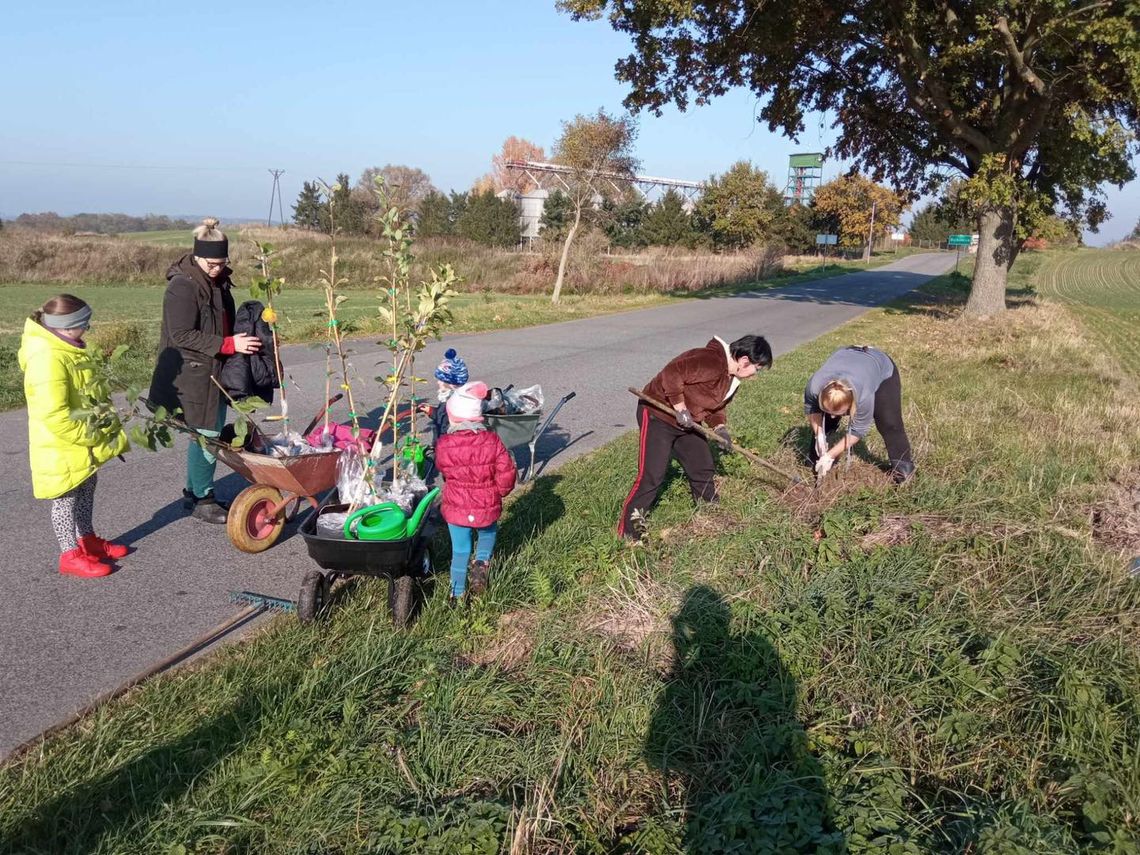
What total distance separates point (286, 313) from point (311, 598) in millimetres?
4437

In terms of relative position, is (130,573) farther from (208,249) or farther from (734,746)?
(734,746)

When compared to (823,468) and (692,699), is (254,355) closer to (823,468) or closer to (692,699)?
(692,699)

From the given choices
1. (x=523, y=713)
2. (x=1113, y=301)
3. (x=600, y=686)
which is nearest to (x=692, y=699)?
(x=600, y=686)

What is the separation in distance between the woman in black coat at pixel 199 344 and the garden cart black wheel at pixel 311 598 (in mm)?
1616

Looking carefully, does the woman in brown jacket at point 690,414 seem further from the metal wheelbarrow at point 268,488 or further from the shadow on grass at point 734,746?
the metal wheelbarrow at point 268,488

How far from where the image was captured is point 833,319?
74.4ft

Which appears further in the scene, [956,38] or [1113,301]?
[1113,301]

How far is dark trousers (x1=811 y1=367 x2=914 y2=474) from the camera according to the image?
247 inches

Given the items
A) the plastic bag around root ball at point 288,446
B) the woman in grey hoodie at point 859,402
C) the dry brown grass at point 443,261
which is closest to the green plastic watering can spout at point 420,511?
the plastic bag around root ball at point 288,446

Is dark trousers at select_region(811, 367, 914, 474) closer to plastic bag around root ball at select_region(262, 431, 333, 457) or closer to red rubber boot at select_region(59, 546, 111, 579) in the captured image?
plastic bag around root ball at select_region(262, 431, 333, 457)

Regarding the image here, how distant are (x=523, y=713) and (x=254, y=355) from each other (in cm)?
350

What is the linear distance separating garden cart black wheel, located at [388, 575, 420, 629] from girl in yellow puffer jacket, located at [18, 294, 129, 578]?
1.88m

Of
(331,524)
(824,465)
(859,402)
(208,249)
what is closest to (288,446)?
(331,524)

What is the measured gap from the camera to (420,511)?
4.37 meters
